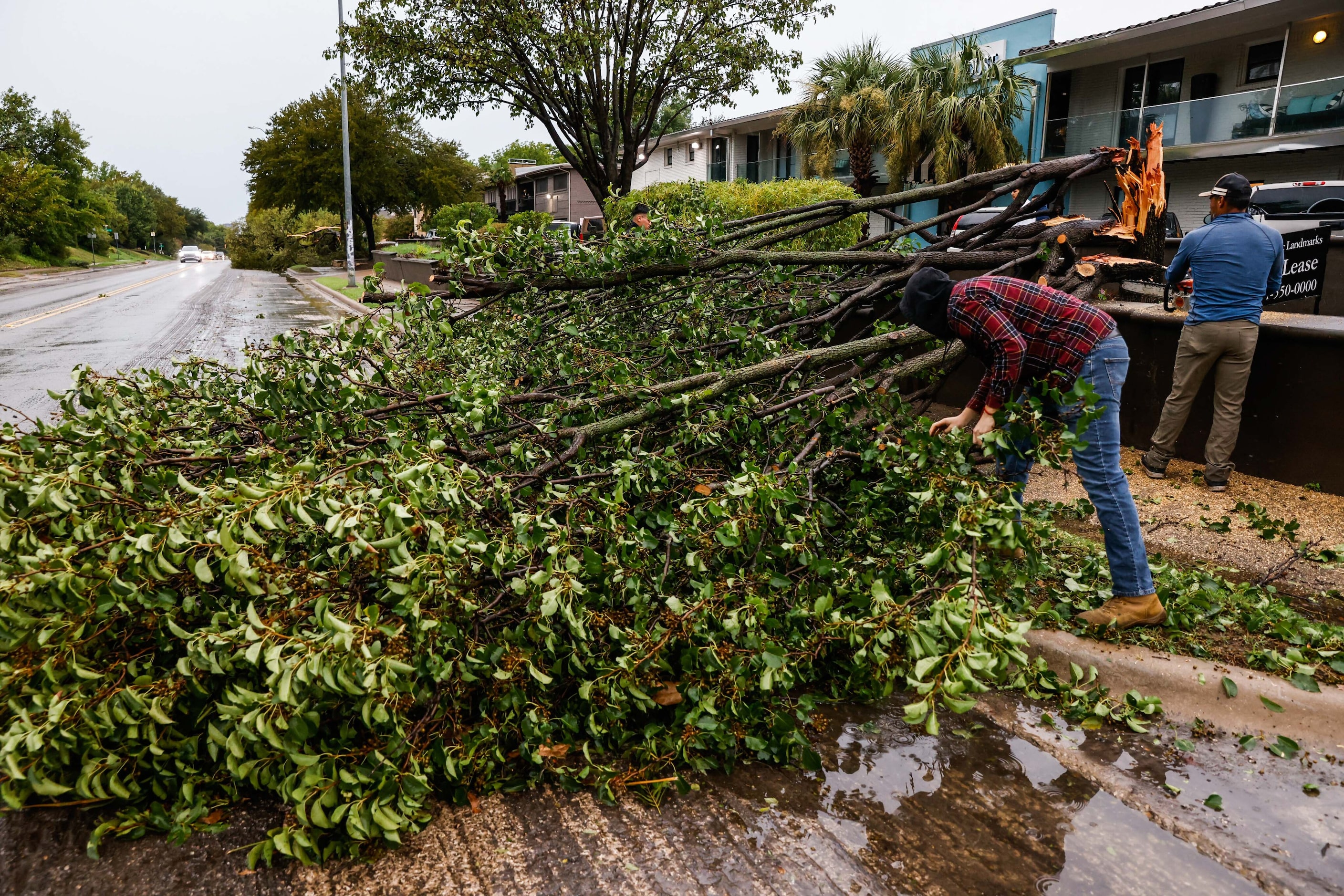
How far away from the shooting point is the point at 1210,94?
22.7m

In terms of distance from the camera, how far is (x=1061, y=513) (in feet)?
14.4

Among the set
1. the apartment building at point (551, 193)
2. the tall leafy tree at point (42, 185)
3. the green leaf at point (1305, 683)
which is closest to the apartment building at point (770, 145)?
the apartment building at point (551, 193)

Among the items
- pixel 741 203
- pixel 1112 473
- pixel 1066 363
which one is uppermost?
pixel 741 203

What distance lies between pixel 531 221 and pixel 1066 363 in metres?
3.26

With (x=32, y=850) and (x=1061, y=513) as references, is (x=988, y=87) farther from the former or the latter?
(x=32, y=850)

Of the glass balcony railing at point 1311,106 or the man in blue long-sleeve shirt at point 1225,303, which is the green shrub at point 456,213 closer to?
the glass balcony railing at point 1311,106

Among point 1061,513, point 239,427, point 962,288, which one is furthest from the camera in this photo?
point 1061,513

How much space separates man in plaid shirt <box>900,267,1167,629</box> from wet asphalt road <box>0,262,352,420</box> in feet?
18.1

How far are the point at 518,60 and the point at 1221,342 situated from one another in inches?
627

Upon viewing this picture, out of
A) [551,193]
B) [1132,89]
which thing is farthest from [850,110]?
[551,193]

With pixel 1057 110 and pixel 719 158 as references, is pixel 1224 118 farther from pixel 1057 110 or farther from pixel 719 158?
pixel 719 158

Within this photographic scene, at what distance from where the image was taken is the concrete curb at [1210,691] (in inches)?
128

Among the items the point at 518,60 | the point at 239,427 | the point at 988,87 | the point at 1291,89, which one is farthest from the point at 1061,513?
the point at 988,87

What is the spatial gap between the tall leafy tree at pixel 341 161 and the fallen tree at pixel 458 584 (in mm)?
38383
